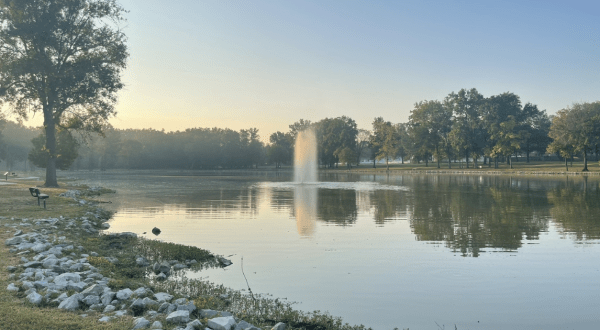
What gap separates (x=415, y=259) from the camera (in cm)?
1490

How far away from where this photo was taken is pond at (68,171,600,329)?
388 inches

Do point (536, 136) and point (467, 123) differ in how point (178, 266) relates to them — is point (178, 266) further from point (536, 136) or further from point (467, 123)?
point (536, 136)

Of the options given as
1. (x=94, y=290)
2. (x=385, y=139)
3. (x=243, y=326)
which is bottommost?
(x=243, y=326)

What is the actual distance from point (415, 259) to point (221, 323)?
30.5 feet

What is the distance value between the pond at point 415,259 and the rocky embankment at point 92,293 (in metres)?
2.56

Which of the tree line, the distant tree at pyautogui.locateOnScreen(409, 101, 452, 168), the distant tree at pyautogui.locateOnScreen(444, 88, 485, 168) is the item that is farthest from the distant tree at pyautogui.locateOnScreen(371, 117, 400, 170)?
the distant tree at pyautogui.locateOnScreen(444, 88, 485, 168)

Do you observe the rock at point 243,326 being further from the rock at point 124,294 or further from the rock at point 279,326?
the rock at point 124,294

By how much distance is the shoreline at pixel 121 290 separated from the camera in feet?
25.2

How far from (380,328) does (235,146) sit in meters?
165

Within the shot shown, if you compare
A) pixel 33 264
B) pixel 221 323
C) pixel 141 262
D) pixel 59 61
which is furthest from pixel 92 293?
pixel 59 61

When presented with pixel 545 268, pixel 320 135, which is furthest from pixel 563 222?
pixel 320 135

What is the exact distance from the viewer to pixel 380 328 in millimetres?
8742

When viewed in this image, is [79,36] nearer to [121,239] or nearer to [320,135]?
[121,239]

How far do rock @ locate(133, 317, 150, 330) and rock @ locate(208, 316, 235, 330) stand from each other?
110 cm
